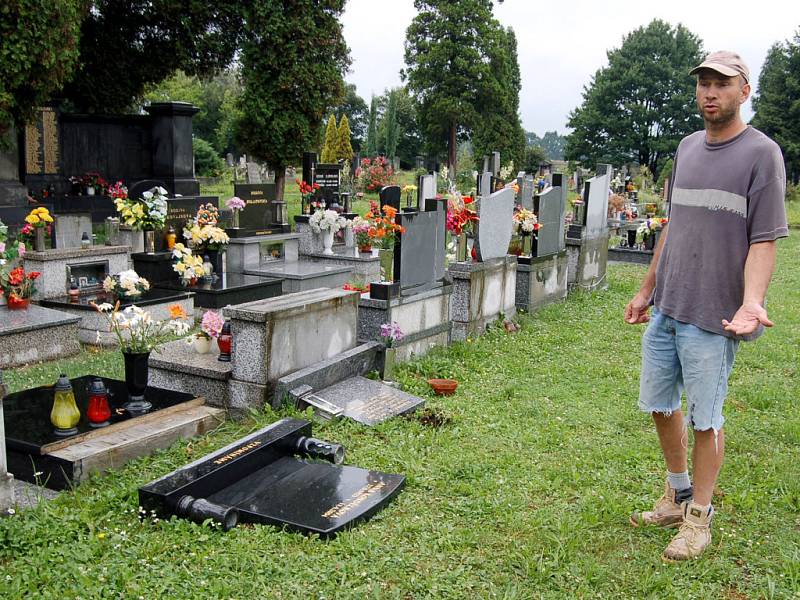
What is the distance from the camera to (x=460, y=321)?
860cm

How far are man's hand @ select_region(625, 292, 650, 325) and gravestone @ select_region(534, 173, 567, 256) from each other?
20.4 ft

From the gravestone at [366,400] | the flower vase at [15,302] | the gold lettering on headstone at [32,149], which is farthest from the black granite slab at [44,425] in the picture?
the gold lettering on headstone at [32,149]

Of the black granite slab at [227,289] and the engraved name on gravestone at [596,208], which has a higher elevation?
the engraved name on gravestone at [596,208]

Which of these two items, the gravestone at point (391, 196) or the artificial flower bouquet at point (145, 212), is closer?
the gravestone at point (391, 196)

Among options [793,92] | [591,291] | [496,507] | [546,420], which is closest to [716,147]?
[496,507]

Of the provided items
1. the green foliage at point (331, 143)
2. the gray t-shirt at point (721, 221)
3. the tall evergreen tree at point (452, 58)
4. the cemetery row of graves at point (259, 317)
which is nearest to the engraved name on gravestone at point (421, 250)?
the cemetery row of graves at point (259, 317)

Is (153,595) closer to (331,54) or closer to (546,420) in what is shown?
(546,420)

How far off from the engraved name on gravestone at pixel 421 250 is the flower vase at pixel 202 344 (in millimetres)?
1976

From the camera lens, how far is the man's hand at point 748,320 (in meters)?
3.28

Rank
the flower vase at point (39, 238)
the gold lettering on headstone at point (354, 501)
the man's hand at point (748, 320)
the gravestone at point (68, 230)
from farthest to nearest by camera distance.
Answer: the gravestone at point (68, 230) → the flower vase at point (39, 238) → the gold lettering on headstone at point (354, 501) → the man's hand at point (748, 320)

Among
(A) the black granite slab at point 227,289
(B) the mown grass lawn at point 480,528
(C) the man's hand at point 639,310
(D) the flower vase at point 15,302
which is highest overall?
(C) the man's hand at point 639,310

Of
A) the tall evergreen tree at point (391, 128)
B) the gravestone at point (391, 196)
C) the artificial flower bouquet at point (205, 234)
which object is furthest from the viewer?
the tall evergreen tree at point (391, 128)

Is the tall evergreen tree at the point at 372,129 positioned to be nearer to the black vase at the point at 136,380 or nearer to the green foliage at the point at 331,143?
the green foliage at the point at 331,143

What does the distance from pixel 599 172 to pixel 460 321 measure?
746 centimetres
